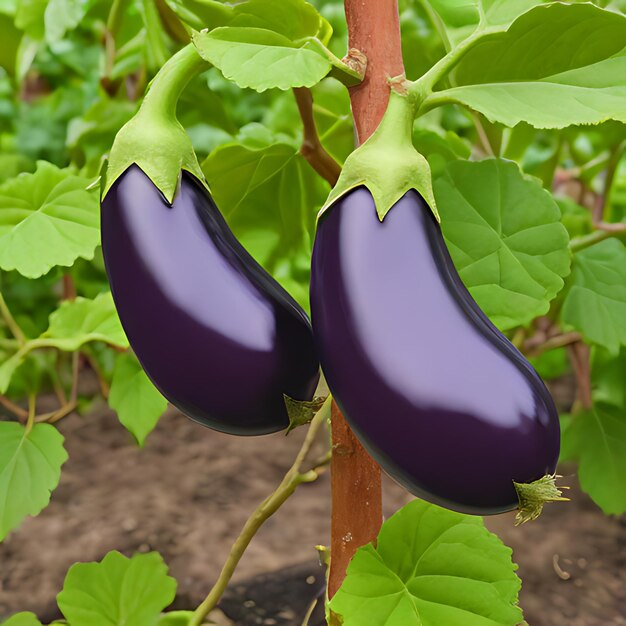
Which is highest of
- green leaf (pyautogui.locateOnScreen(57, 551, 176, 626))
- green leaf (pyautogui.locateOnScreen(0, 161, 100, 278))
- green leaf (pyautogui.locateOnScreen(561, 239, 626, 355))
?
green leaf (pyautogui.locateOnScreen(0, 161, 100, 278))

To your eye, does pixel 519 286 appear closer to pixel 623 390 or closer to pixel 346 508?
pixel 346 508

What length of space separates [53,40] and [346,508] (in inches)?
17.0

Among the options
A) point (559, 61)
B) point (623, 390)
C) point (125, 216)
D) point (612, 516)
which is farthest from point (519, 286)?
point (612, 516)

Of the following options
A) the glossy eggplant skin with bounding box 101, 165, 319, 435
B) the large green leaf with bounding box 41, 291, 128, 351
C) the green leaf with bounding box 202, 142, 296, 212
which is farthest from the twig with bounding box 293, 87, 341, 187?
the large green leaf with bounding box 41, 291, 128, 351

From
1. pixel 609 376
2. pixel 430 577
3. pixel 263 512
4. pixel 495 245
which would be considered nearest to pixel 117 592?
pixel 263 512

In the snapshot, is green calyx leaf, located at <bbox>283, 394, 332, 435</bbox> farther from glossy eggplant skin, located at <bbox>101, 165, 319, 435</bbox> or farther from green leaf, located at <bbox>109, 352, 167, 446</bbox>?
green leaf, located at <bbox>109, 352, 167, 446</bbox>

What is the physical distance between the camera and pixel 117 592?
628mm

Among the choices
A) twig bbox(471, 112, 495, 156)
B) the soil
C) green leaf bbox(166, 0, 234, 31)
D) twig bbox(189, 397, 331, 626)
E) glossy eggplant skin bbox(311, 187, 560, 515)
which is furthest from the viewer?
the soil

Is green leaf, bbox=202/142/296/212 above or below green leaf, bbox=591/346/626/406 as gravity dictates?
above

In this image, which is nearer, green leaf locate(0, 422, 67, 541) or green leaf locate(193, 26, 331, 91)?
green leaf locate(193, 26, 331, 91)

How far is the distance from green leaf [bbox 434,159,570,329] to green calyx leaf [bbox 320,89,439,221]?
0.42ft

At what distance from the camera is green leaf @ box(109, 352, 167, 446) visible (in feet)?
2.18

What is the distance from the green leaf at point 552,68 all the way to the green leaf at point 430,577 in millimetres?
233

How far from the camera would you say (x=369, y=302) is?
313 mm
